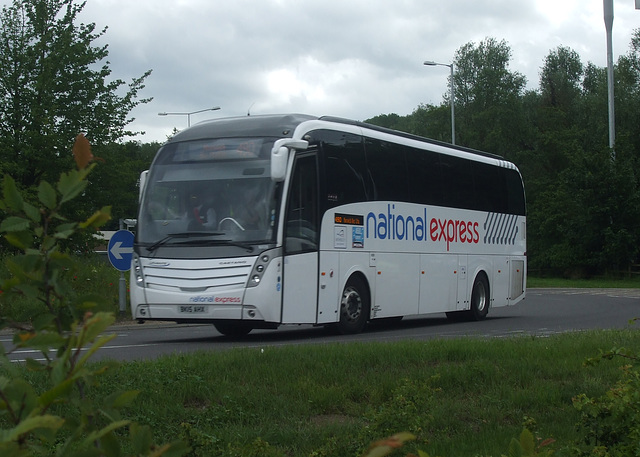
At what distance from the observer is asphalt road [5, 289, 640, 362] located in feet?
46.1

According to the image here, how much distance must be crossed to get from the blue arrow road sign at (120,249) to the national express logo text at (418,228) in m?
6.65

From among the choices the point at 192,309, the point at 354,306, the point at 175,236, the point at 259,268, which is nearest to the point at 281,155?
the point at 259,268

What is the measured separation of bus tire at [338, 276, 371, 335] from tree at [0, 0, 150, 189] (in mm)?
12574

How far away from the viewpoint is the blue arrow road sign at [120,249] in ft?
69.4

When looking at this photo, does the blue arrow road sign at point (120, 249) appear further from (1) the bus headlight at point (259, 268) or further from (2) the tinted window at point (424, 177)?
(1) the bus headlight at point (259, 268)

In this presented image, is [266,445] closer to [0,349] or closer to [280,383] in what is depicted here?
[280,383]

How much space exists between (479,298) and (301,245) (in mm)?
7757

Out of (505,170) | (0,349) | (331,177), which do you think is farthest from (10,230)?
(505,170)

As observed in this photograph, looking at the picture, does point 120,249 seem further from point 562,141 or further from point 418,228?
point 562,141

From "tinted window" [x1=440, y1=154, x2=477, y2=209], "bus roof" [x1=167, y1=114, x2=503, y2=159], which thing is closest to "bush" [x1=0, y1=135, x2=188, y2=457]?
"bus roof" [x1=167, y1=114, x2=503, y2=159]

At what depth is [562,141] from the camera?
62594 millimetres

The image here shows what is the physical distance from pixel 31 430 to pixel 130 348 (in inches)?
497

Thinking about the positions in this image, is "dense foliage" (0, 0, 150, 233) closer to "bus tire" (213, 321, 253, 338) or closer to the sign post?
the sign post

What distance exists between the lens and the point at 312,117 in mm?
15836
